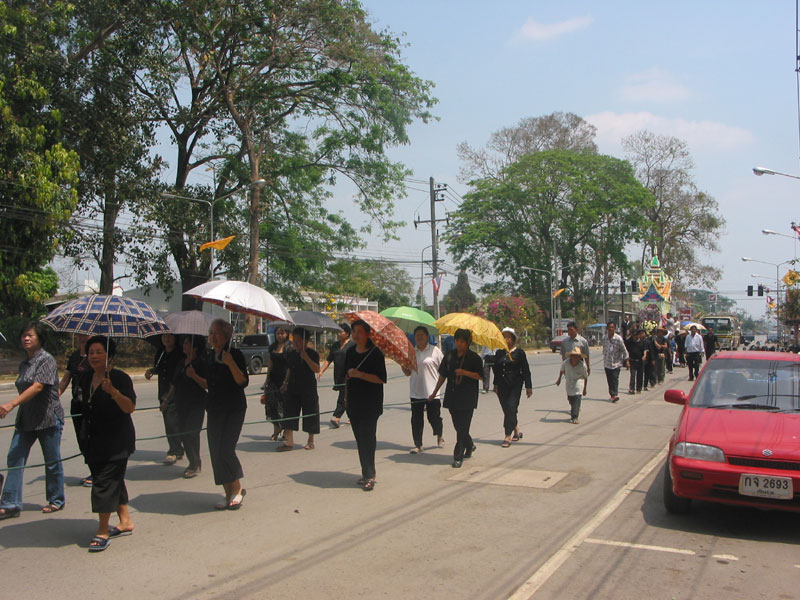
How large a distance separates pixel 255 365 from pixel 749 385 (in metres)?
24.5

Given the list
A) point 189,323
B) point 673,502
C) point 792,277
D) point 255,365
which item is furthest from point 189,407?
point 792,277

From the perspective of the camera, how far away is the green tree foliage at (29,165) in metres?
24.2

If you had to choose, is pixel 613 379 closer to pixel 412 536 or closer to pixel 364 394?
pixel 364 394

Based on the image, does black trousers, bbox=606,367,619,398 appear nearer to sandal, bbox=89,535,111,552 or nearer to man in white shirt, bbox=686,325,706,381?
man in white shirt, bbox=686,325,706,381

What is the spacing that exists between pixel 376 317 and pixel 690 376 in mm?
17323

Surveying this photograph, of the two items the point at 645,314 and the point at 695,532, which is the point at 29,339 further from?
the point at 645,314

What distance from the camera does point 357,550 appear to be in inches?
207

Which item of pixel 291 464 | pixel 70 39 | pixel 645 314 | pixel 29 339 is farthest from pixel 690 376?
pixel 70 39

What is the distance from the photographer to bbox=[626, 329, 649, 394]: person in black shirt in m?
17.5

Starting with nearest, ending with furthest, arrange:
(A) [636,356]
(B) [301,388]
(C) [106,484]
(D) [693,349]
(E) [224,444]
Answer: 1. (C) [106,484]
2. (E) [224,444]
3. (B) [301,388]
4. (A) [636,356]
5. (D) [693,349]

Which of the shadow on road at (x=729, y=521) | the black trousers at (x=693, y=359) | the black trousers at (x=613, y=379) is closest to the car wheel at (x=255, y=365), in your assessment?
the black trousers at (x=693, y=359)

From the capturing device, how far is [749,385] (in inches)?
269

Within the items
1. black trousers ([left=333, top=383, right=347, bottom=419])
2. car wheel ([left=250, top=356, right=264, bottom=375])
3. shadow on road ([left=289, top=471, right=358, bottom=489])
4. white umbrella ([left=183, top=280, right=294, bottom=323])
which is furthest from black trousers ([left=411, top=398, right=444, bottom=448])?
car wheel ([left=250, top=356, right=264, bottom=375])

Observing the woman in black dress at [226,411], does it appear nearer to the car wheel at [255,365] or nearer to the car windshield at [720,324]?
the car wheel at [255,365]
